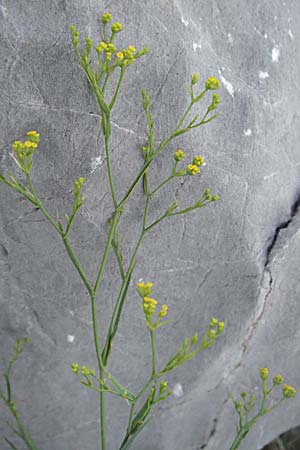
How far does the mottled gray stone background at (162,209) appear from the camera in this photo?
0.83 metres

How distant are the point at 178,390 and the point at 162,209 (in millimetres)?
359

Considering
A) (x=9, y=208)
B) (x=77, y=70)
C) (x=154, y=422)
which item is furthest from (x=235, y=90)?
(x=154, y=422)

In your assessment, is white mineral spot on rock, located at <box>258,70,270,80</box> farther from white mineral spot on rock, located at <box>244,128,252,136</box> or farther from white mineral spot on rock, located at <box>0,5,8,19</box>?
white mineral spot on rock, located at <box>0,5,8,19</box>

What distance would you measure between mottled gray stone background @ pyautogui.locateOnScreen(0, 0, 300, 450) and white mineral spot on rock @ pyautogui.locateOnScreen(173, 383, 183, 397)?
1 cm

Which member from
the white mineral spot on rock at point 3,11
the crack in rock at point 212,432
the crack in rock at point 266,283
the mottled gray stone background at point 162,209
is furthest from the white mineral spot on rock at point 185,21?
the crack in rock at point 212,432

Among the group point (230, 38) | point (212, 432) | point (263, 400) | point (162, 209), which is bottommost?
A: point (263, 400)

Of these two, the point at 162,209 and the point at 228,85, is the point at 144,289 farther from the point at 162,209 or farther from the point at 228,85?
the point at 228,85

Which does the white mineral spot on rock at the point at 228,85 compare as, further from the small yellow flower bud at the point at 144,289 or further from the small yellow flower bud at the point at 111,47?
the small yellow flower bud at the point at 144,289

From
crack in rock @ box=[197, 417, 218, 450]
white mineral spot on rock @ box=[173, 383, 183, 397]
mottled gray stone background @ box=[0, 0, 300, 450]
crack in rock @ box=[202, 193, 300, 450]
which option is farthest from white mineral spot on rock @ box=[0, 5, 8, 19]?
crack in rock @ box=[197, 417, 218, 450]

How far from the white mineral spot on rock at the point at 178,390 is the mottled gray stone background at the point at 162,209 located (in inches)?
0.5

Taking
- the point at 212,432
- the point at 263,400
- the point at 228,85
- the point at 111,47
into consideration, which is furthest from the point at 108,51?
the point at 212,432

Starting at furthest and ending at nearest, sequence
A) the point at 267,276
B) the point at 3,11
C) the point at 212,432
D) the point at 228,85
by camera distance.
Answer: the point at 212,432 → the point at 267,276 → the point at 228,85 → the point at 3,11

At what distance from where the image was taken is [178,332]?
1049 mm

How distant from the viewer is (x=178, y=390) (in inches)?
43.6
